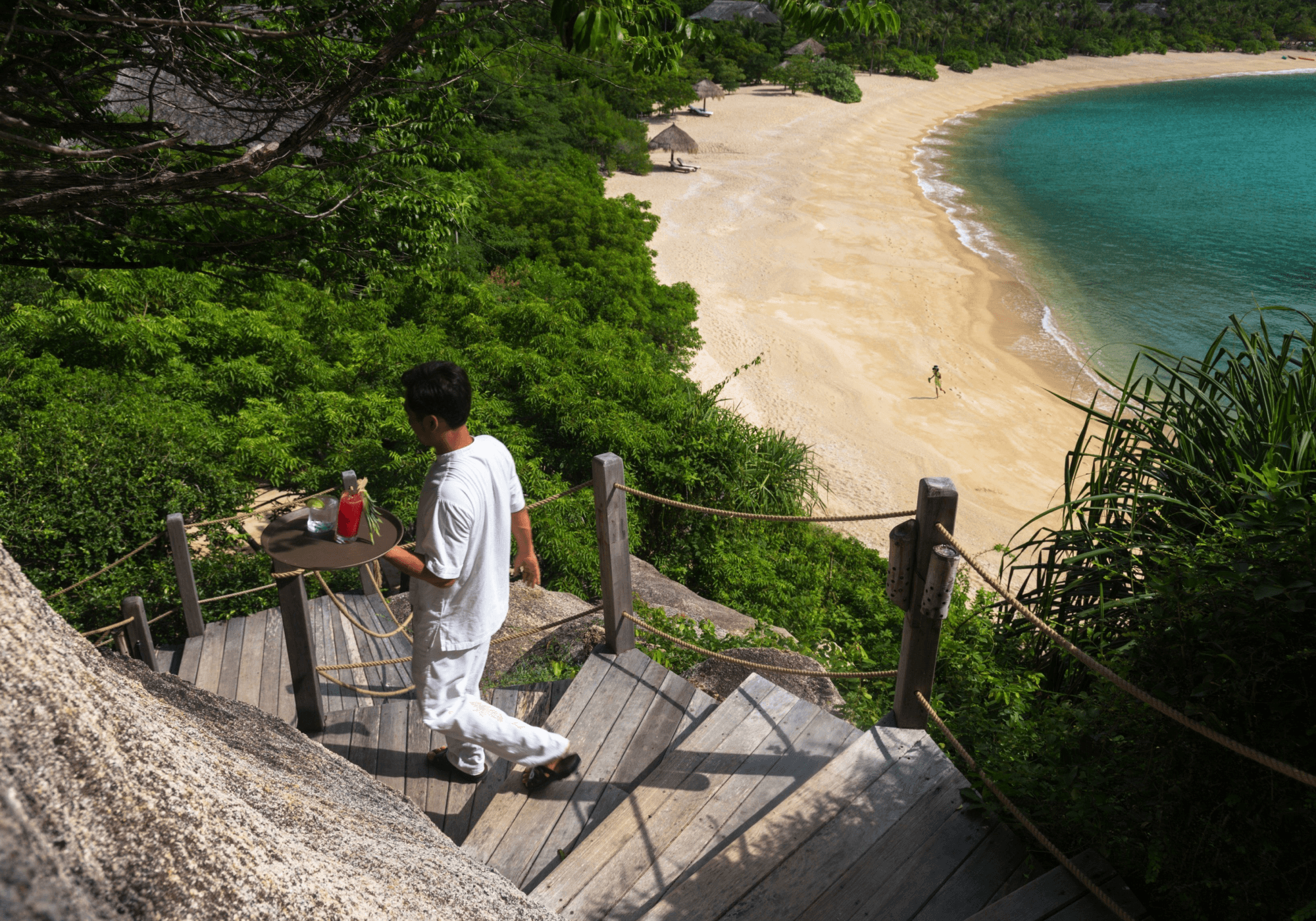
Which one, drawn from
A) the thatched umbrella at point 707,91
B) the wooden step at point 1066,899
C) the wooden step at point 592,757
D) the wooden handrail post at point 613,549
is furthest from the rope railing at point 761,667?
the thatched umbrella at point 707,91

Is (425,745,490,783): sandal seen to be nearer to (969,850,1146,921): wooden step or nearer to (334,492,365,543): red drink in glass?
(334,492,365,543): red drink in glass

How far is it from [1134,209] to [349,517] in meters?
39.6

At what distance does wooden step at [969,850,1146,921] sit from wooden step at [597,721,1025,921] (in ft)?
0.51

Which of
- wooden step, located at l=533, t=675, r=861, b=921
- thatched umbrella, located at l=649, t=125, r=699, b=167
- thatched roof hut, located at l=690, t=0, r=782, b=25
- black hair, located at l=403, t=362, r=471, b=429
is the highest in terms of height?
thatched roof hut, located at l=690, t=0, r=782, b=25

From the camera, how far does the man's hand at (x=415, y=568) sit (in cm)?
280

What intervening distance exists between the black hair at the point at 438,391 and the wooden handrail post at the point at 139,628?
3322 mm

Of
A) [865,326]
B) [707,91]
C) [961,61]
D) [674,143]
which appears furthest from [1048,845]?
[961,61]

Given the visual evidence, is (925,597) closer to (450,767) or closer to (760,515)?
(760,515)

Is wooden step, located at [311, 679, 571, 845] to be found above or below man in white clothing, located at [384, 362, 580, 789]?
below

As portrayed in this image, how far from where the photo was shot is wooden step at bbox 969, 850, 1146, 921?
2.10 m

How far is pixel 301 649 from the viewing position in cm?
356

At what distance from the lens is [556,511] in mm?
8258

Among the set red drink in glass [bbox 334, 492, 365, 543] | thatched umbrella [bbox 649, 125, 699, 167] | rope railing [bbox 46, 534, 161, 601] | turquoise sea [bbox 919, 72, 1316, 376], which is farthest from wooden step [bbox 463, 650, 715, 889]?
thatched umbrella [bbox 649, 125, 699, 167]

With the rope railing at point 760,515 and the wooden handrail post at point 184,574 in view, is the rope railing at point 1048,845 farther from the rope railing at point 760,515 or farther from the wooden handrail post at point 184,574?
the wooden handrail post at point 184,574
